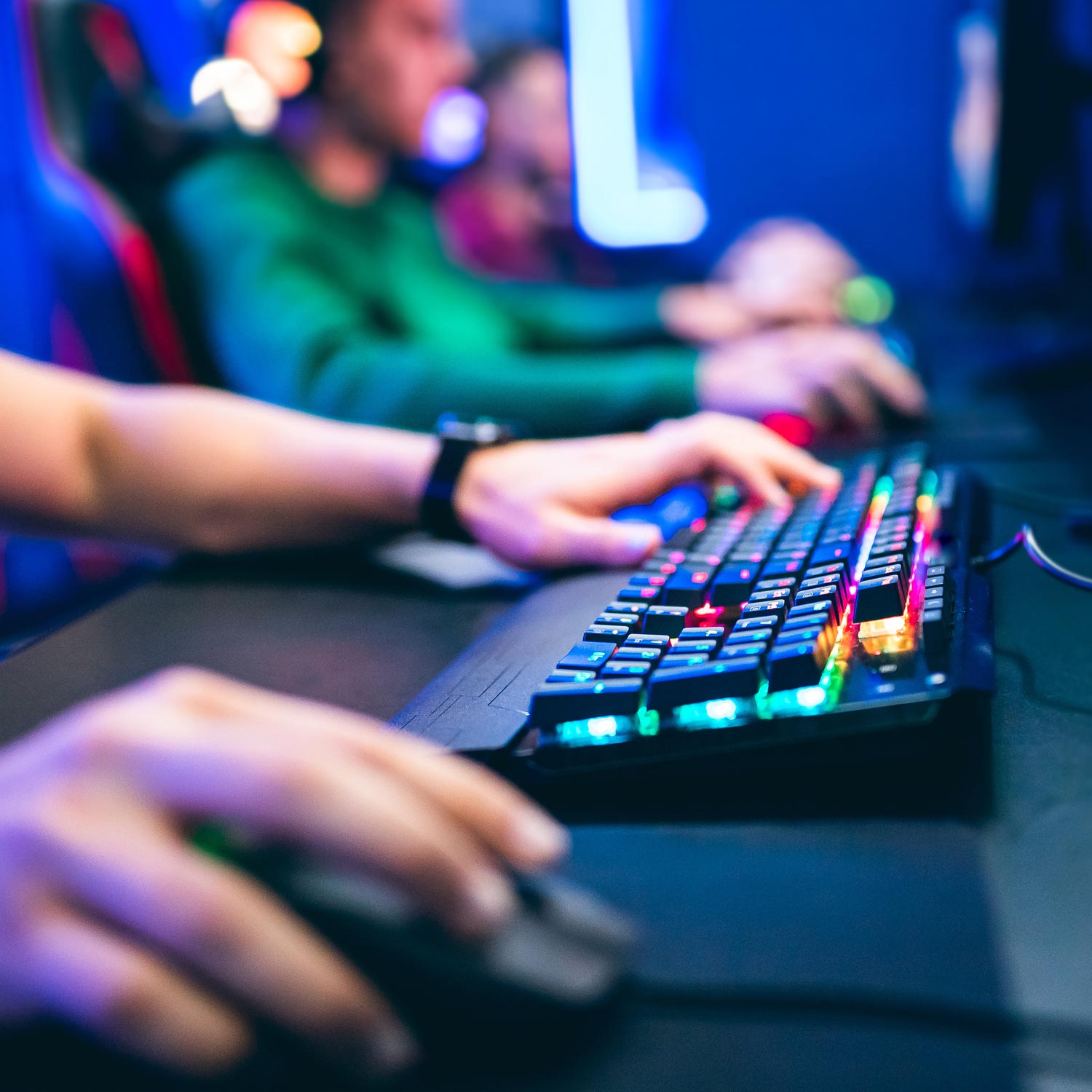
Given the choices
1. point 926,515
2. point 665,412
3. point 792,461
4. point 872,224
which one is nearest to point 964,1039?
point 926,515

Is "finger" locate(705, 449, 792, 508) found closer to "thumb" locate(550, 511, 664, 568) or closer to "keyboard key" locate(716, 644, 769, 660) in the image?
"thumb" locate(550, 511, 664, 568)

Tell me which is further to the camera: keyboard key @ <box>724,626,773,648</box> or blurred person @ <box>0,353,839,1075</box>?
keyboard key @ <box>724,626,773,648</box>

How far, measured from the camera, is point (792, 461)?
0.70m

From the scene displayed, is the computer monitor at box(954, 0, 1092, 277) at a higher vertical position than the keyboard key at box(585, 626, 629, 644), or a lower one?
higher

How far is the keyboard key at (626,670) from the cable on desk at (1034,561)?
20 cm

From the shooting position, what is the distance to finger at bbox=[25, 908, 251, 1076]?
0.69 feet

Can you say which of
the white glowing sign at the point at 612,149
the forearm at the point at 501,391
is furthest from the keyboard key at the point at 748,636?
the white glowing sign at the point at 612,149

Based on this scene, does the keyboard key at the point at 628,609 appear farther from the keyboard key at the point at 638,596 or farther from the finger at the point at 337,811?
the finger at the point at 337,811

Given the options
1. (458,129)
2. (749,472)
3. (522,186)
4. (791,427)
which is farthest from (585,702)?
(458,129)

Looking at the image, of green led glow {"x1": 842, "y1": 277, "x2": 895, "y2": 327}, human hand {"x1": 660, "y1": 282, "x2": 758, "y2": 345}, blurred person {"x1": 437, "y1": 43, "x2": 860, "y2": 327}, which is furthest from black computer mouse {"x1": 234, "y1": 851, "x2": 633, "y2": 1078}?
blurred person {"x1": 437, "y1": 43, "x2": 860, "y2": 327}

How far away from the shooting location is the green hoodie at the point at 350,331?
0.95m

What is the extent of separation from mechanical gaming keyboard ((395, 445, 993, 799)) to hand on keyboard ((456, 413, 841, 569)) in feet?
0.17

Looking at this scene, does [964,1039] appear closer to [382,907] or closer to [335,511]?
[382,907]

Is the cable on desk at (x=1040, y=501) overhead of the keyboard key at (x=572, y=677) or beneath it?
beneath
